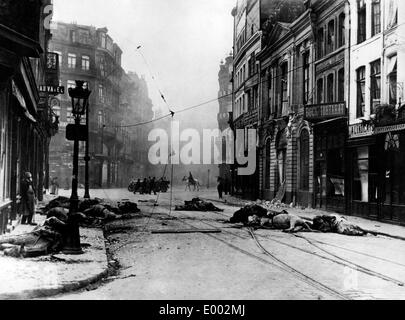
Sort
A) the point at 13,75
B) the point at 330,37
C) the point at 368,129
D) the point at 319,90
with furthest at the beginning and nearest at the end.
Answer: the point at 319,90 → the point at 330,37 → the point at 368,129 → the point at 13,75

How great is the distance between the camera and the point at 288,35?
1125 inches

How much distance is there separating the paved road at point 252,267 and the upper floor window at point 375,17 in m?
10.1

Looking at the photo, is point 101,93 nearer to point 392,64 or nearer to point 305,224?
point 392,64

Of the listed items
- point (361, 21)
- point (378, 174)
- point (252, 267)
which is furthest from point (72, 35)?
point (252, 267)

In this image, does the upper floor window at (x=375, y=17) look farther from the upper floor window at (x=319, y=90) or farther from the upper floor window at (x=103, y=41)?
the upper floor window at (x=103, y=41)

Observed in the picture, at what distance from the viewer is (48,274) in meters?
6.79

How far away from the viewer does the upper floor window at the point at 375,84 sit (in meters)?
18.7

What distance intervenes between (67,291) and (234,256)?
384cm

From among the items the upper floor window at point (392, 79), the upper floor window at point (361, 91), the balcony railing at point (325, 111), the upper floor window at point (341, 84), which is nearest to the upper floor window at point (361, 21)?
the upper floor window at point (361, 91)

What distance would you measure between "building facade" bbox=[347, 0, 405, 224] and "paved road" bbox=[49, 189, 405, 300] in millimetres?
5315

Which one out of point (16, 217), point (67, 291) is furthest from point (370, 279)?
point (16, 217)

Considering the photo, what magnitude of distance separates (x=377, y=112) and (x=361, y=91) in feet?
9.44

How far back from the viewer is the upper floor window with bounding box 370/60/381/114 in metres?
18.7

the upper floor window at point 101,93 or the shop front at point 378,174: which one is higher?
the upper floor window at point 101,93
